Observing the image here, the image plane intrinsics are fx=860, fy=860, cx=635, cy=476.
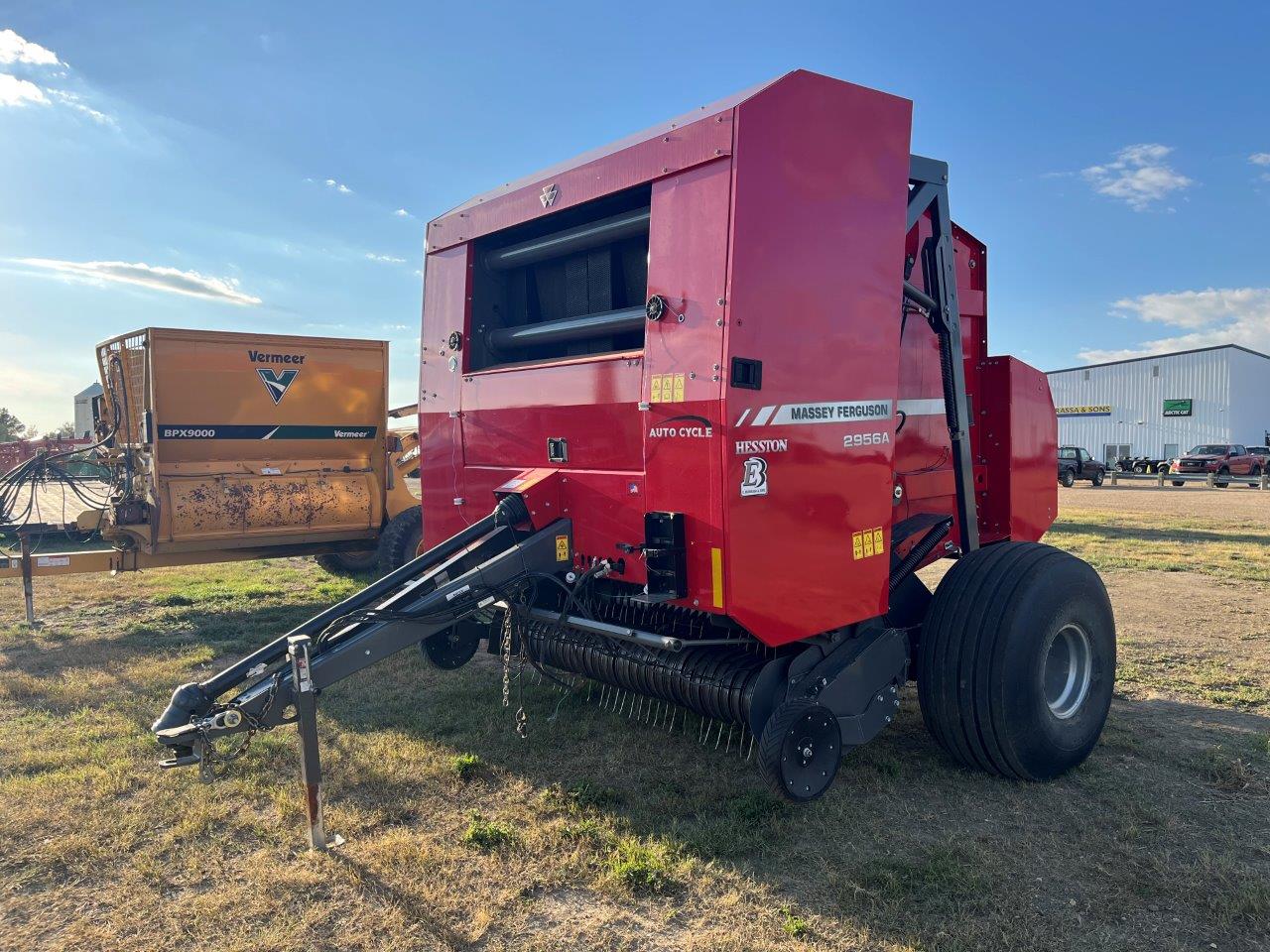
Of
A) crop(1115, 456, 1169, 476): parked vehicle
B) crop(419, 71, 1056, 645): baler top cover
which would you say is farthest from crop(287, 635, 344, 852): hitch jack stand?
crop(1115, 456, 1169, 476): parked vehicle

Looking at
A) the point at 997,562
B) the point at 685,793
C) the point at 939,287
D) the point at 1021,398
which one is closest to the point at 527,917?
the point at 685,793

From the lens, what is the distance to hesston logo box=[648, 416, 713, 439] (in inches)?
129

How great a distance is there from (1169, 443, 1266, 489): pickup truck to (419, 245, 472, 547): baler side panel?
104 ft

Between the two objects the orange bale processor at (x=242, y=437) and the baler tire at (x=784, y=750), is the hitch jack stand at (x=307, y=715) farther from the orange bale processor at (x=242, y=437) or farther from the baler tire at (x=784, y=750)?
the orange bale processor at (x=242, y=437)

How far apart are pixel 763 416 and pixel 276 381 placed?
6875mm

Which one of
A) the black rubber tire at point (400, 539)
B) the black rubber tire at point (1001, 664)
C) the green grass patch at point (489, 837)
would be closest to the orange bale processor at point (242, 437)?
the black rubber tire at point (400, 539)

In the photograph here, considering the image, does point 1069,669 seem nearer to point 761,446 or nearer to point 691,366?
point 761,446

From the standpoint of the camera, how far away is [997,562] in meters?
4.11

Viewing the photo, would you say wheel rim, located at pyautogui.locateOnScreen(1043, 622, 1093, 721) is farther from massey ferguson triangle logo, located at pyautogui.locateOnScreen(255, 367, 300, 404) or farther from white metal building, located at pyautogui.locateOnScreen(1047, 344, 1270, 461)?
white metal building, located at pyautogui.locateOnScreen(1047, 344, 1270, 461)

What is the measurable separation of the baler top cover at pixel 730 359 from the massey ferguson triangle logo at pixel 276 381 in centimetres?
486

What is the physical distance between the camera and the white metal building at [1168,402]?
4297cm

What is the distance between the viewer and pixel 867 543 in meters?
3.76

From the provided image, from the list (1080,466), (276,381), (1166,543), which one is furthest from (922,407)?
(1080,466)

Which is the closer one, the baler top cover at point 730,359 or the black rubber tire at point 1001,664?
the baler top cover at point 730,359
